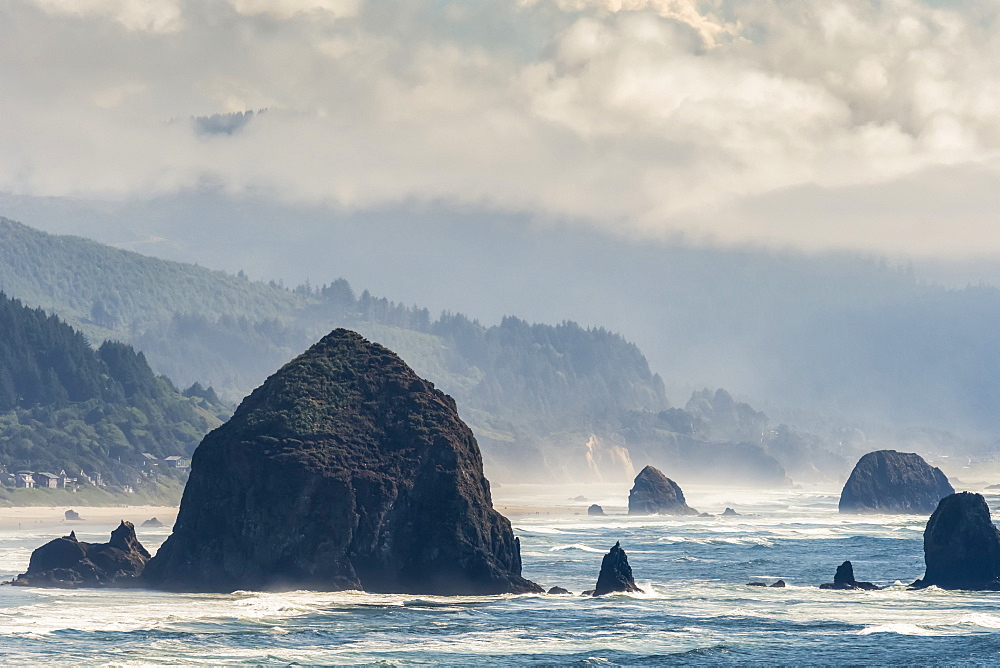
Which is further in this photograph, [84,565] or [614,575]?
[614,575]

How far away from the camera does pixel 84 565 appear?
106 metres

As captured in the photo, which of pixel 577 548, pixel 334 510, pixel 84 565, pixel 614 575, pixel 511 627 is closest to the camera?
pixel 511 627

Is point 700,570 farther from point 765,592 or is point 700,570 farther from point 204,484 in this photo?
point 204,484

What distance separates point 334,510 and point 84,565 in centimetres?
2136

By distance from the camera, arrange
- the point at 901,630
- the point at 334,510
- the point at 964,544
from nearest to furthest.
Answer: the point at 901,630 → the point at 334,510 → the point at 964,544

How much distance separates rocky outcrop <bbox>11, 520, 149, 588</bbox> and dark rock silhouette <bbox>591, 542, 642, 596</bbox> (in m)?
33.4

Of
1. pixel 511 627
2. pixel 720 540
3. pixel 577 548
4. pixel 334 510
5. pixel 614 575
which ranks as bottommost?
pixel 511 627

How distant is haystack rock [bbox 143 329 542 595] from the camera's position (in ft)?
319

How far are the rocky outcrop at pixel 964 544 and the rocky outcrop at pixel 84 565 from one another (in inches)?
2315

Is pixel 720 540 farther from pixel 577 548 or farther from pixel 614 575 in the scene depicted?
pixel 614 575

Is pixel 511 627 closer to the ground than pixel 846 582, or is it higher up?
closer to the ground

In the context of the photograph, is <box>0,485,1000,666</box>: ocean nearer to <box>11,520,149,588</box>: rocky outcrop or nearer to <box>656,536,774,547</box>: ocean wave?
<box>11,520,149,588</box>: rocky outcrop

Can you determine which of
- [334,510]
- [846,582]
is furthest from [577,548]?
[334,510]

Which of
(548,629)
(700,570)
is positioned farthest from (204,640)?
(700,570)
